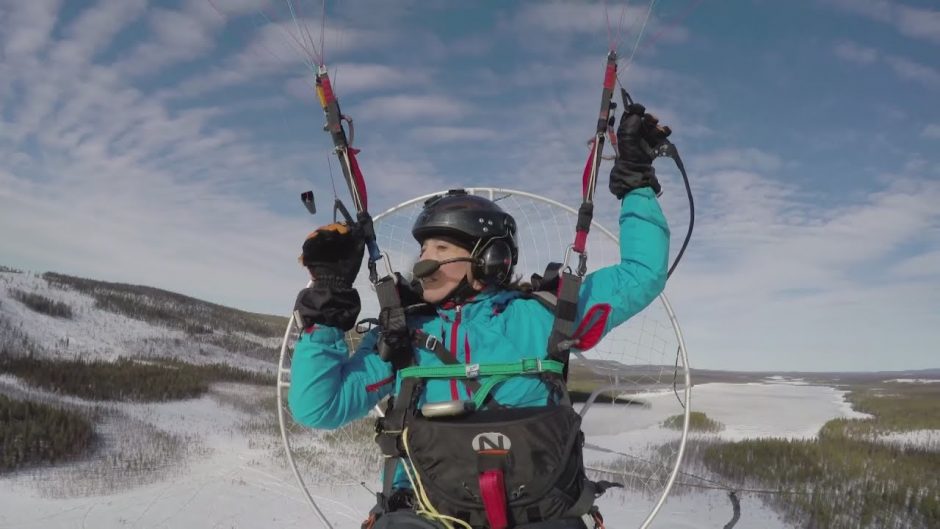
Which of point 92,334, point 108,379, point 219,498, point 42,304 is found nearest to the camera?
point 219,498

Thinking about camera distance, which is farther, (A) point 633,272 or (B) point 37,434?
(B) point 37,434

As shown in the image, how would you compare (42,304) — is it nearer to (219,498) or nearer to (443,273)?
(219,498)

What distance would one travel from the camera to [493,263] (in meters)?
2.69

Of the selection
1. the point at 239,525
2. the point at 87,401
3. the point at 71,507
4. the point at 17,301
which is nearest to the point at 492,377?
the point at 239,525

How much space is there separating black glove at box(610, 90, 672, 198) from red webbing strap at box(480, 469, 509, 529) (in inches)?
57.4

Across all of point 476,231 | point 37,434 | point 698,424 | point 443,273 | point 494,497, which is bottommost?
point 37,434

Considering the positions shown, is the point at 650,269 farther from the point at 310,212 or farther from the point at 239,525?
the point at 239,525

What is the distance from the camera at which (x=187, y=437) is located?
9320mm

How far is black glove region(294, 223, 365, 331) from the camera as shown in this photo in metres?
2.30

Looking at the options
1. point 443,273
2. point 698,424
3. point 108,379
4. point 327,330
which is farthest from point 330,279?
point 108,379

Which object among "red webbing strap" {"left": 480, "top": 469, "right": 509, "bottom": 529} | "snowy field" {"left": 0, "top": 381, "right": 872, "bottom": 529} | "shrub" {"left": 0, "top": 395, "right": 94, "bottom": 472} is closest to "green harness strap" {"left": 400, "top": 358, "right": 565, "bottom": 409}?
"red webbing strap" {"left": 480, "top": 469, "right": 509, "bottom": 529}

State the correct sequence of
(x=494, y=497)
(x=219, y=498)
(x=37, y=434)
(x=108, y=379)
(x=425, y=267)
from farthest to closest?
1. (x=108, y=379)
2. (x=37, y=434)
3. (x=219, y=498)
4. (x=425, y=267)
5. (x=494, y=497)

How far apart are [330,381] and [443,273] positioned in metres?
0.69

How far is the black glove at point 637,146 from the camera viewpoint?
2.71m
